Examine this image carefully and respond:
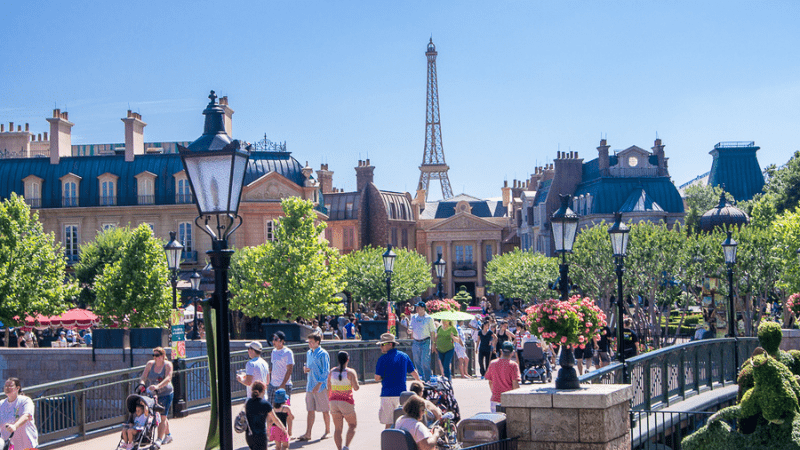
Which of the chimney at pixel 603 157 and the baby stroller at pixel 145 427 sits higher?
the chimney at pixel 603 157

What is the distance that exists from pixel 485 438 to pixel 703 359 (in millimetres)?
9444

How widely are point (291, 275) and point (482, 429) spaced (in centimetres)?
3029

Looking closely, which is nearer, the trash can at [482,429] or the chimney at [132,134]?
the trash can at [482,429]

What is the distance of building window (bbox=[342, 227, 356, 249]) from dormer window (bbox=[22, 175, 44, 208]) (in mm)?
31257

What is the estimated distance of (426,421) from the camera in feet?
38.1

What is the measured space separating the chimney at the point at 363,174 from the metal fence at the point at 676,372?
6362cm

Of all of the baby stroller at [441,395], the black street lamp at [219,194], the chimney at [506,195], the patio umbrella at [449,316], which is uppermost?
the chimney at [506,195]

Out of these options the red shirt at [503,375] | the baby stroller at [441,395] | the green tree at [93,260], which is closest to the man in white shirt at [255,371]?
the baby stroller at [441,395]

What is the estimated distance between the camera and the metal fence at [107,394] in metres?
14.7

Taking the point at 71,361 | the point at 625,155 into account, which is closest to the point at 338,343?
the point at 71,361

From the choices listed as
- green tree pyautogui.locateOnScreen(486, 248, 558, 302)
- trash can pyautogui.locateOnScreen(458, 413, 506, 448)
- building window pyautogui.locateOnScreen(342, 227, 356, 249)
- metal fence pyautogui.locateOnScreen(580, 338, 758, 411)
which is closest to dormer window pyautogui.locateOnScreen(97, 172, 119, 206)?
green tree pyautogui.locateOnScreen(486, 248, 558, 302)

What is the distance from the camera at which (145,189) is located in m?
56.6

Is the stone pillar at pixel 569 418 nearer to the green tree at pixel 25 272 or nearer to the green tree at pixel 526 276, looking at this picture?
the green tree at pixel 25 272

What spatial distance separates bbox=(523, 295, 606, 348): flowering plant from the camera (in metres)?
11.2
